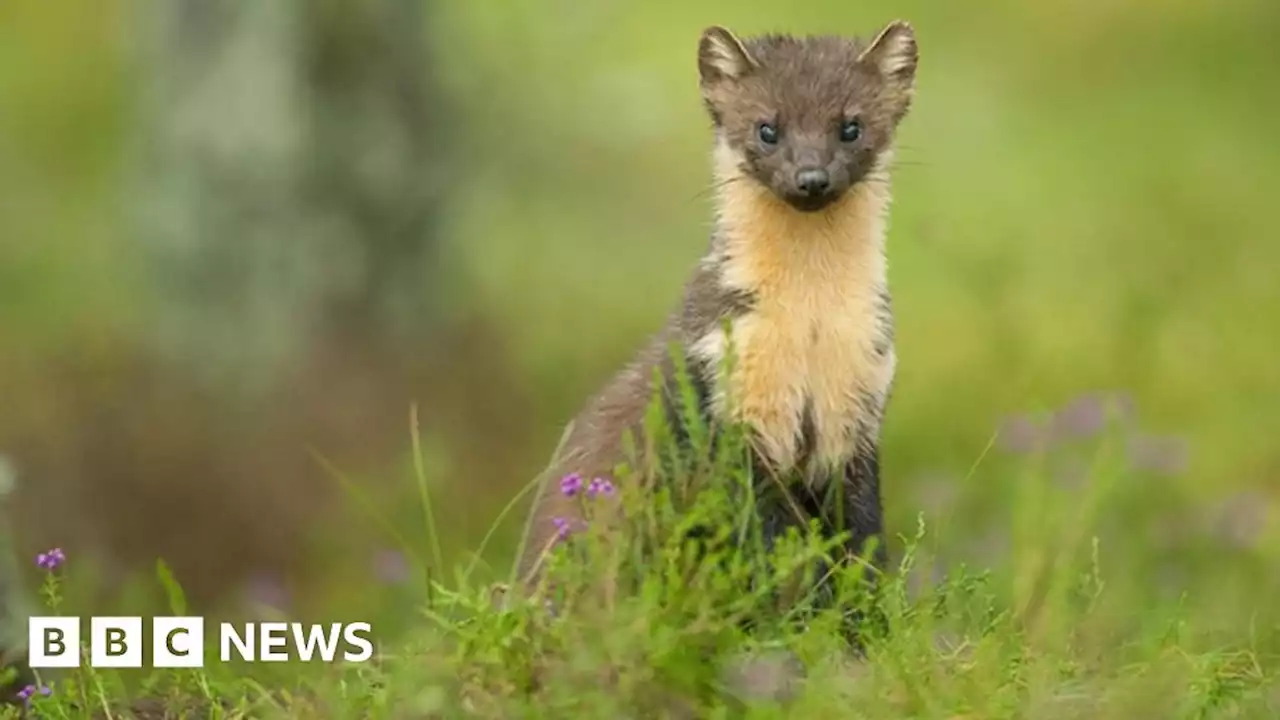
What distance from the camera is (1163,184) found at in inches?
487

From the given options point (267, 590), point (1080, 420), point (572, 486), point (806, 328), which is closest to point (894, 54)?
point (806, 328)

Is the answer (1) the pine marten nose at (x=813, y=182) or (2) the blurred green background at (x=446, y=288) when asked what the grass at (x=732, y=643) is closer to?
(1) the pine marten nose at (x=813, y=182)

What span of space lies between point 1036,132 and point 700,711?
340 inches

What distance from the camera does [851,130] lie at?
213 inches

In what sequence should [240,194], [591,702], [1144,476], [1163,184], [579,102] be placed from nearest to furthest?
[591,702], [1144,476], [240,194], [1163,184], [579,102]

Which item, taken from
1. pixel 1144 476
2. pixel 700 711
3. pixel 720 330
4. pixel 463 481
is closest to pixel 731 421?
pixel 720 330

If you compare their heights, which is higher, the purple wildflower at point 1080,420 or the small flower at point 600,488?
the small flower at point 600,488

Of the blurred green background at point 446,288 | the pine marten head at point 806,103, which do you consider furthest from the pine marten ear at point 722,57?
the blurred green background at point 446,288

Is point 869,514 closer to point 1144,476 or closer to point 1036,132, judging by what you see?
point 1144,476

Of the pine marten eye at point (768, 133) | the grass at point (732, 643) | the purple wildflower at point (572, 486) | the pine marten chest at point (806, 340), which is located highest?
the pine marten eye at point (768, 133)

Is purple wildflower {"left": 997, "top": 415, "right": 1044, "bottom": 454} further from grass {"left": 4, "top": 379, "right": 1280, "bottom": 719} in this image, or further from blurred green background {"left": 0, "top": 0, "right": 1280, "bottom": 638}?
grass {"left": 4, "top": 379, "right": 1280, "bottom": 719}

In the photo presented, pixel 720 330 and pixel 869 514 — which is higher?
pixel 720 330

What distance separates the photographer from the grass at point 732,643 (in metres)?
4.39

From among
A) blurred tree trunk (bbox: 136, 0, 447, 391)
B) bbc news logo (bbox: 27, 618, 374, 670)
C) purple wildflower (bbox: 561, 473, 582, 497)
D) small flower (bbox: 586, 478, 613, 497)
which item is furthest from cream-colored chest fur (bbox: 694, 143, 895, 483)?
blurred tree trunk (bbox: 136, 0, 447, 391)
